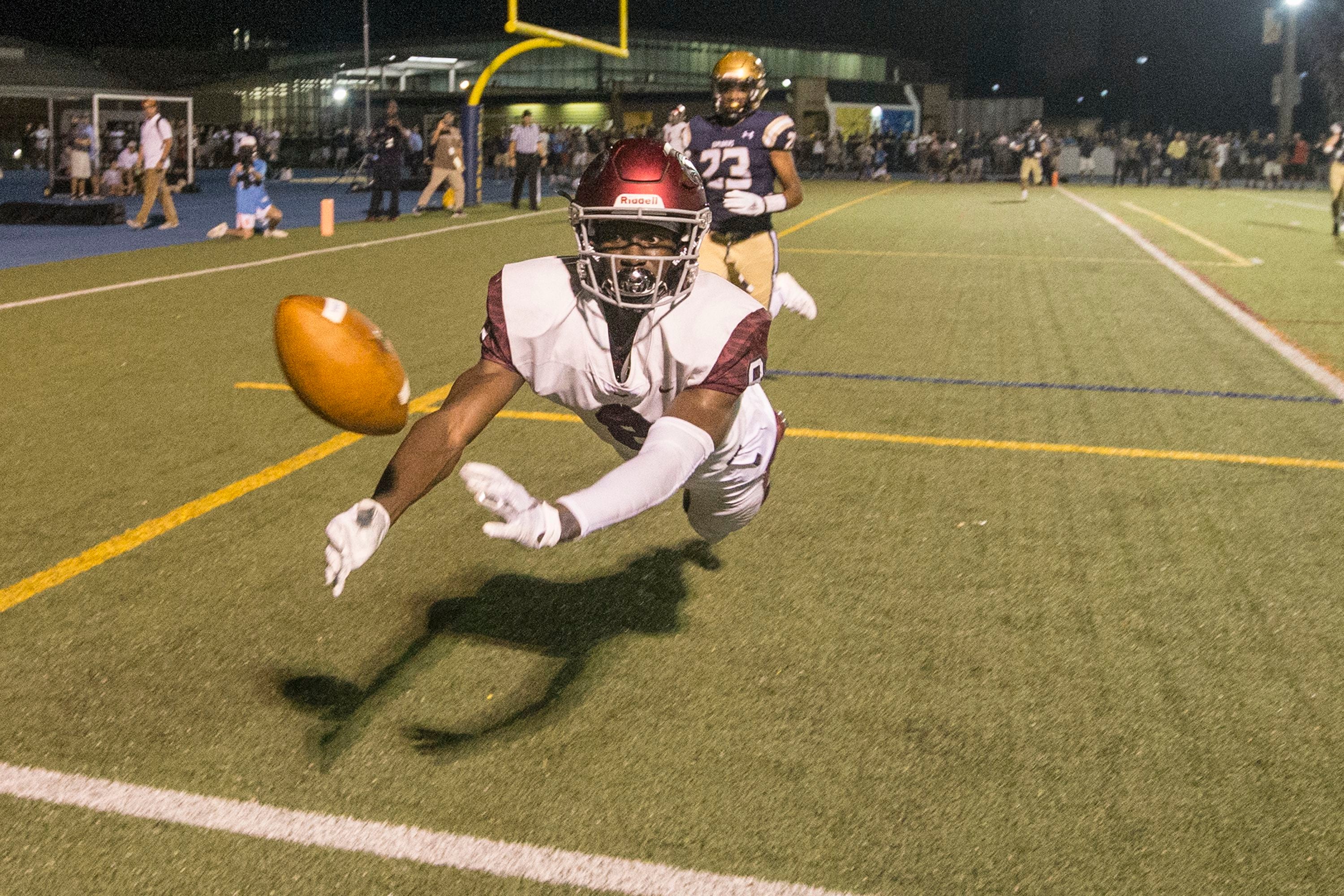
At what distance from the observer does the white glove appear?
95.3 inches

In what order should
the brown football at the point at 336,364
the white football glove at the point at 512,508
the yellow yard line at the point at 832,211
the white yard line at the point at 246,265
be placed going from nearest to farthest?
the white football glove at the point at 512,508 < the brown football at the point at 336,364 < the white yard line at the point at 246,265 < the yellow yard line at the point at 832,211

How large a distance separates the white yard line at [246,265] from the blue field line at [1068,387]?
6439mm

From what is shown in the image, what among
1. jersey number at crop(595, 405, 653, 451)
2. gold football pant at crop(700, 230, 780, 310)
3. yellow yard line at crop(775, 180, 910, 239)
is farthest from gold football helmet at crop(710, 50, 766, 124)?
yellow yard line at crop(775, 180, 910, 239)

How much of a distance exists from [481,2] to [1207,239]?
3115 inches

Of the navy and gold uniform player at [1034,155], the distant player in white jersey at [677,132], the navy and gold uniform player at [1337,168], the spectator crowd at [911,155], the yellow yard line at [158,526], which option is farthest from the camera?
the spectator crowd at [911,155]

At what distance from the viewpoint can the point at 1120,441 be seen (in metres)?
5.99

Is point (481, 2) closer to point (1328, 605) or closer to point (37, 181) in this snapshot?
Result: point (37, 181)

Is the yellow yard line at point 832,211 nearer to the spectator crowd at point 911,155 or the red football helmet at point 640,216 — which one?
the spectator crowd at point 911,155

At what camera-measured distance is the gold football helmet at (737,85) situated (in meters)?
6.56

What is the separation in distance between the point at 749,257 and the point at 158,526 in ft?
11.6

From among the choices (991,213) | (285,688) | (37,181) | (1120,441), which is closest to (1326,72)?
(991,213)

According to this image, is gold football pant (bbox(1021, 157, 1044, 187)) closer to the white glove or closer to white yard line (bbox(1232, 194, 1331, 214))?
white yard line (bbox(1232, 194, 1331, 214))

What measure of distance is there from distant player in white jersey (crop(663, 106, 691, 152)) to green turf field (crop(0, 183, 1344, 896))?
1.52 meters

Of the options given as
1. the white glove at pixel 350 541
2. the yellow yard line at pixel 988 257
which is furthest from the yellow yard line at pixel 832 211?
the white glove at pixel 350 541
